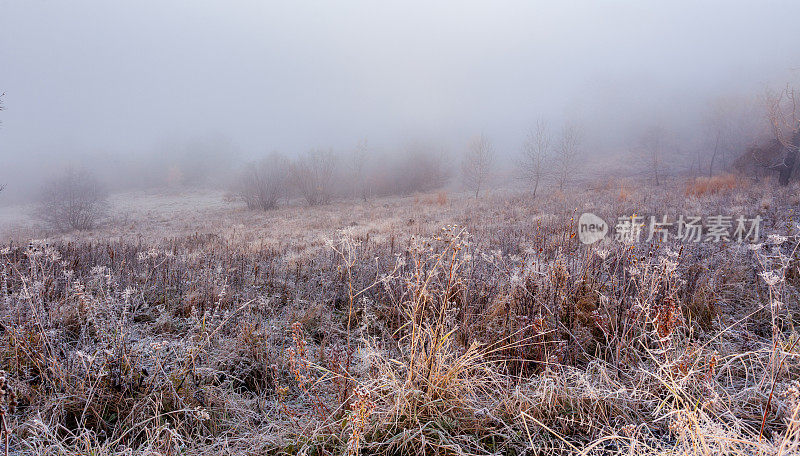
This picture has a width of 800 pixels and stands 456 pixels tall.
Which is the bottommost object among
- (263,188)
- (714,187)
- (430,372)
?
(430,372)

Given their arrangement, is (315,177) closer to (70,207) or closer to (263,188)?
(263,188)

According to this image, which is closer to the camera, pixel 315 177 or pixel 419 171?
pixel 315 177

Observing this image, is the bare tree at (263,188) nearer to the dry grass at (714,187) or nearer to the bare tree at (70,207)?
the bare tree at (70,207)

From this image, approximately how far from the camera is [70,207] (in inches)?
785

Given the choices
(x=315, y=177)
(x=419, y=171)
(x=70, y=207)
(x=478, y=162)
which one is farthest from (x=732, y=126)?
(x=70, y=207)

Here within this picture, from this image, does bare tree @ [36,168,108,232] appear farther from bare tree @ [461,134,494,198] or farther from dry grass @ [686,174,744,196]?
dry grass @ [686,174,744,196]

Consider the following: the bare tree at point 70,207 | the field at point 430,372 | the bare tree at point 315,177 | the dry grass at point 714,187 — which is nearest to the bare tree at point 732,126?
the dry grass at point 714,187

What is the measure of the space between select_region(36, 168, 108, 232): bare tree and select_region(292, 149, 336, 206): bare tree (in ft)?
43.2

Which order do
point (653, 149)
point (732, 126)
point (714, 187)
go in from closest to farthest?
point (714, 187) → point (732, 126) → point (653, 149)

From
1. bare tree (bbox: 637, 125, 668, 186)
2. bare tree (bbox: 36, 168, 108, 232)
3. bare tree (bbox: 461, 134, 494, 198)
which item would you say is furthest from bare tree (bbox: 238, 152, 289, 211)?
bare tree (bbox: 637, 125, 668, 186)

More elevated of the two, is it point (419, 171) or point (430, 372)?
point (419, 171)

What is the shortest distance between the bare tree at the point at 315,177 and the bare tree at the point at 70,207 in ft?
43.2

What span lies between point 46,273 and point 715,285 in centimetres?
694

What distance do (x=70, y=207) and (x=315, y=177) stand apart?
1524 centimetres
